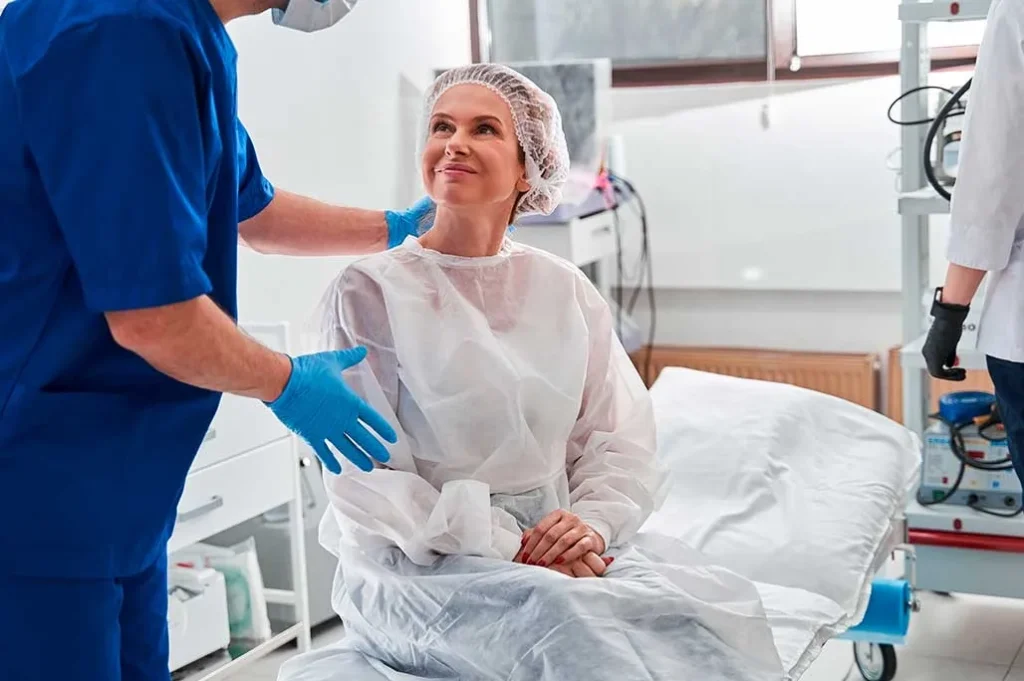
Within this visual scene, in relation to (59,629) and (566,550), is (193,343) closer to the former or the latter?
(59,629)

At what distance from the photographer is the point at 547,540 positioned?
173cm

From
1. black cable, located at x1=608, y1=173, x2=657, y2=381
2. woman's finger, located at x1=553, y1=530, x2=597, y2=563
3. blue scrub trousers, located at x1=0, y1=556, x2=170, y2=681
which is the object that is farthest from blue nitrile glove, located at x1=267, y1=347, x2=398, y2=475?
black cable, located at x1=608, y1=173, x2=657, y2=381

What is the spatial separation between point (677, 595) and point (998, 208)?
776 mm

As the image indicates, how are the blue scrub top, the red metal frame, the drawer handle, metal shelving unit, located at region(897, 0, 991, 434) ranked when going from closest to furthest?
1. the blue scrub top
2. the drawer handle
3. metal shelving unit, located at region(897, 0, 991, 434)
4. the red metal frame

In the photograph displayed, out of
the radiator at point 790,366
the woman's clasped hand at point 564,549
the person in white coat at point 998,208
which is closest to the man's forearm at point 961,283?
the person in white coat at point 998,208

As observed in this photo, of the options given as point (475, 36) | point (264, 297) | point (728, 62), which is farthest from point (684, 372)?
point (475, 36)

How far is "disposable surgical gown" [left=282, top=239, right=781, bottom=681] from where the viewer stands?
62.0 inches

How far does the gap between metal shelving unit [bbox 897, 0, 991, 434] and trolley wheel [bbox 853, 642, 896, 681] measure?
515mm

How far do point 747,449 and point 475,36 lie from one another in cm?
213

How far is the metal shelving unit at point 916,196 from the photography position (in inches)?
99.6

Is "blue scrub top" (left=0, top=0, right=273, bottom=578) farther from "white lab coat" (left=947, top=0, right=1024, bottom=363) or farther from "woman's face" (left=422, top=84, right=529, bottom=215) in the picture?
"white lab coat" (left=947, top=0, right=1024, bottom=363)

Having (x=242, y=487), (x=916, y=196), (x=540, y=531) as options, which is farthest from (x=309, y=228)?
(x=916, y=196)

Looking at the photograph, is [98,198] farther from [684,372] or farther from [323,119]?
[323,119]

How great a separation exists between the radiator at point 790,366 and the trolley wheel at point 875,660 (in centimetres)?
130
